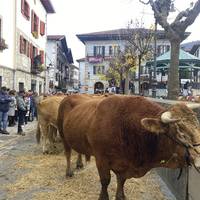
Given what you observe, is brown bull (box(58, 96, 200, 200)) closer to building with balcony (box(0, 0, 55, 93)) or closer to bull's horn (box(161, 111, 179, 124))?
bull's horn (box(161, 111, 179, 124))

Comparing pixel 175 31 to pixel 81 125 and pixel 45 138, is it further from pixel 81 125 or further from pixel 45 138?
pixel 81 125

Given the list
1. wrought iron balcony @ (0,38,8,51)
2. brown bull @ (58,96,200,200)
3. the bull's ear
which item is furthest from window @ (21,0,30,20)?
the bull's ear

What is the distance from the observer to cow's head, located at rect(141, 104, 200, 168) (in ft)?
14.9

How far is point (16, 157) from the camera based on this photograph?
10312 millimetres

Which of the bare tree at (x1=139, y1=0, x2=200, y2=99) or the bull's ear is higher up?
the bare tree at (x1=139, y1=0, x2=200, y2=99)

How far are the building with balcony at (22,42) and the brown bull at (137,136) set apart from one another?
1807 centimetres

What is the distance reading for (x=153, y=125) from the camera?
15.4ft

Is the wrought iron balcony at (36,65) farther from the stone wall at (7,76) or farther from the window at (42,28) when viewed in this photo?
the stone wall at (7,76)

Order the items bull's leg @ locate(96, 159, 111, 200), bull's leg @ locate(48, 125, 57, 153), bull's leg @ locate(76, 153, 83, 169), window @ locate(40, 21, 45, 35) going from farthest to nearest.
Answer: window @ locate(40, 21, 45, 35) → bull's leg @ locate(48, 125, 57, 153) → bull's leg @ locate(76, 153, 83, 169) → bull's leg @ locate(96, 159, 111, 200)

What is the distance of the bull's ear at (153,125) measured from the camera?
15.4 feet

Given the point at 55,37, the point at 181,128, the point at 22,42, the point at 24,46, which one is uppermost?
the point at 55,37

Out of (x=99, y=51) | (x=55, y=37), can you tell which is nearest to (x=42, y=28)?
(x=55, y=37)

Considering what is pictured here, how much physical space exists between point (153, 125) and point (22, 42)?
24.9 m

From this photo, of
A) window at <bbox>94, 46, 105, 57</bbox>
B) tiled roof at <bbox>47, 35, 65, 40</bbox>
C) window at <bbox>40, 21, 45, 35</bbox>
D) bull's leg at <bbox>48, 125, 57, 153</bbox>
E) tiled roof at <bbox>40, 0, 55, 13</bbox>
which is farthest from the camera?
window at <bbox>94, 46, 105, 57</bbox>
